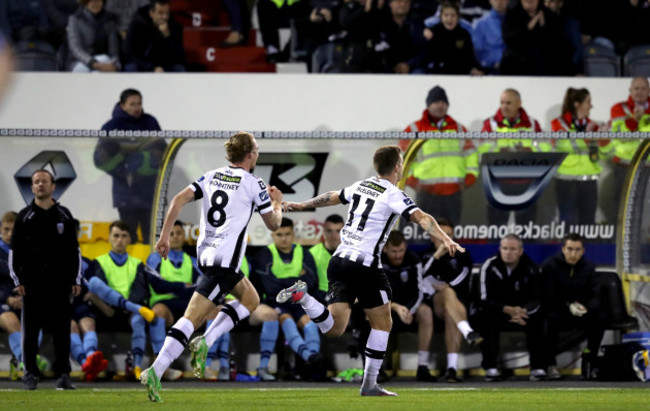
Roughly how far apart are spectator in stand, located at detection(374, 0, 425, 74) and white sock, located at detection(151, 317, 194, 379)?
782 centimetres

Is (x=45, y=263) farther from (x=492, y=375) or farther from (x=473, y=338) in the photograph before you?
(x=492, y=375)

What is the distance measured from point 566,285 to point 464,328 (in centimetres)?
124

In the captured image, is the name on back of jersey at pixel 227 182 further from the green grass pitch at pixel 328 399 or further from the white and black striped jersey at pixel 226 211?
the green grass pitch at pixel 328 399

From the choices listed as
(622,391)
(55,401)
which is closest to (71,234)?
(55,401)

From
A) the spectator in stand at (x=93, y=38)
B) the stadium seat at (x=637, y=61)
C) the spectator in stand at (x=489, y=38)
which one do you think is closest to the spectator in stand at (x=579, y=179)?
the spectator in stand at (x=489, y=38)

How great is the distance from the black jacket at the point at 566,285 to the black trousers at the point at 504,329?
0.83 feet

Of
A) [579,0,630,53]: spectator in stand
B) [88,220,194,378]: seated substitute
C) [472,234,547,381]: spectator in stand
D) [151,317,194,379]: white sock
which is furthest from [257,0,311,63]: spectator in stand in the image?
[151,317,194,379]: white sock

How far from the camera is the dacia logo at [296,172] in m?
12.5

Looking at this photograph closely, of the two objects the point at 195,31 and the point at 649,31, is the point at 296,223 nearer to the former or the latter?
the point at 195,31

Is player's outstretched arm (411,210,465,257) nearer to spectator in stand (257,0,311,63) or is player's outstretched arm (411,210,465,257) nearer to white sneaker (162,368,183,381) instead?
white sneaker (162,368,183,381)

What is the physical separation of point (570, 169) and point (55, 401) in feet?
20.4

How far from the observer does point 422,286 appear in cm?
1245

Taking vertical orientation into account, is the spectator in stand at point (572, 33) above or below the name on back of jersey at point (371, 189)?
above

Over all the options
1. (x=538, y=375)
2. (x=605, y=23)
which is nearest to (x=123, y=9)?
(x=605, y=23)
